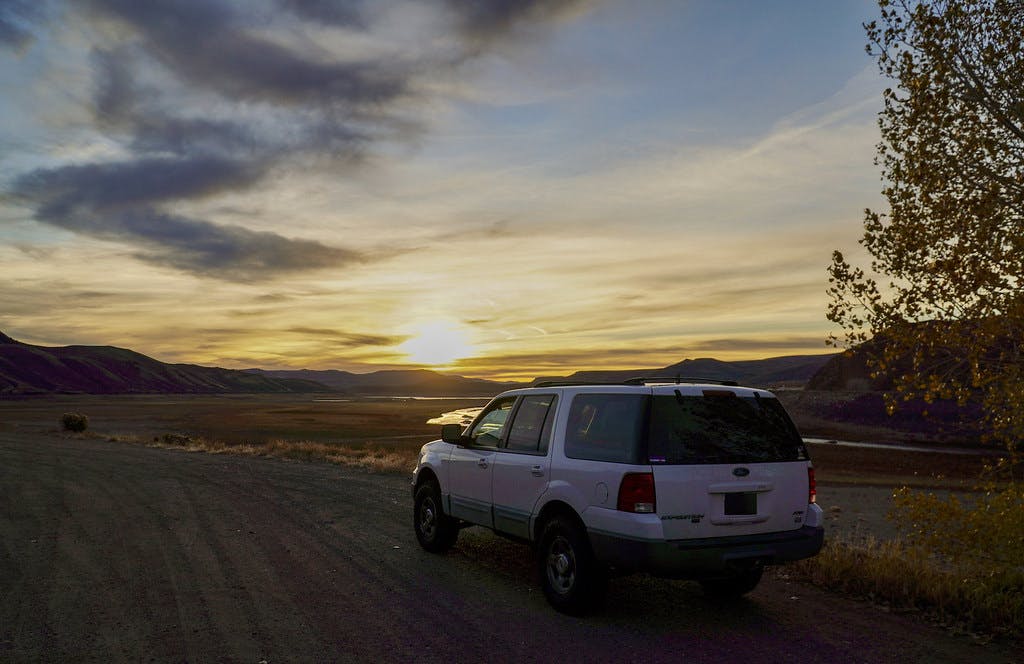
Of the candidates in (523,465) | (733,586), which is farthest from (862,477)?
(523,465)

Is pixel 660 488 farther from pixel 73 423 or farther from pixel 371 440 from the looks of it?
pixel 371 440

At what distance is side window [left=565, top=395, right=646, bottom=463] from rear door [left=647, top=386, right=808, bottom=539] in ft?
0.48

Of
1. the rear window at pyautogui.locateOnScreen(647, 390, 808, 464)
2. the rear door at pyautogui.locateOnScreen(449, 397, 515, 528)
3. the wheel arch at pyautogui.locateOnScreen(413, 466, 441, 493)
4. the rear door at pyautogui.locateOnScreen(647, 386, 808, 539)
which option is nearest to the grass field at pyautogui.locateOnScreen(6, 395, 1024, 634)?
the rear door at pyautogui.locateOnScreen(647, 386, 808, 539)

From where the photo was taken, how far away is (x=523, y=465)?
7480 millimetres

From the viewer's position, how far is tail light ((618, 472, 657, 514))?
19.8 feet

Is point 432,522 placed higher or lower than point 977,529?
lower

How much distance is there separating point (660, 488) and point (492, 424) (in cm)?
307

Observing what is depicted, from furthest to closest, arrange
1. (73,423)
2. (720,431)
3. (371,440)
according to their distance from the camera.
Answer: (371,440), (73,423), (720,431)

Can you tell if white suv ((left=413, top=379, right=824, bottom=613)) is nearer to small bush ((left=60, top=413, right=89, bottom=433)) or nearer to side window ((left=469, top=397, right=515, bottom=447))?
side window ((left=469, top=397, right=515, bottom=447))

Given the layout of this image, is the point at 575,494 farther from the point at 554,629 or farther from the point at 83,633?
the point at 83,633

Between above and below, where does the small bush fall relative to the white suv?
below

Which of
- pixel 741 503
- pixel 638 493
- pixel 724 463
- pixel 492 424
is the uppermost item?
pixel 492 424

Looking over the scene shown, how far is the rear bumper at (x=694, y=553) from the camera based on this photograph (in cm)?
595

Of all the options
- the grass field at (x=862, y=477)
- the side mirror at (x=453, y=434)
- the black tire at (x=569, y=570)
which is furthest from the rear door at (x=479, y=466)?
the grass field at (x=862, y=477)
